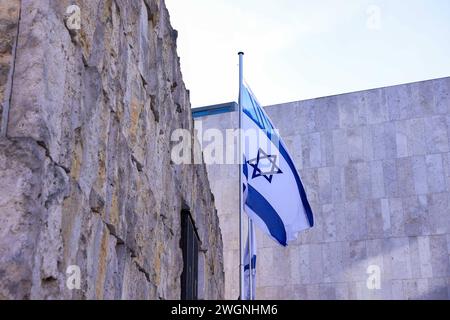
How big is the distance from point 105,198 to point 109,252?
249 mm

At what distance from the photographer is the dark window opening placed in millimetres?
5652

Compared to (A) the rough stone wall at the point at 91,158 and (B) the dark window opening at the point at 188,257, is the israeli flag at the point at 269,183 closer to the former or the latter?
(B) the dark window opening at the point at 188,257

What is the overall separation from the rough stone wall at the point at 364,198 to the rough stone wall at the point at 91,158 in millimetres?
11896

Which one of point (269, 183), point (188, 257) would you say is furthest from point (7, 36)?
point (269, 183)

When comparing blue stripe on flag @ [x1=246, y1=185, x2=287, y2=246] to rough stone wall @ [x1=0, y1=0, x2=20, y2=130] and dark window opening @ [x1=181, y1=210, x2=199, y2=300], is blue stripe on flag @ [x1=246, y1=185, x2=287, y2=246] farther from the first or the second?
rough stone wall @ [x1=0, y1=0, x2=20, y2=130]

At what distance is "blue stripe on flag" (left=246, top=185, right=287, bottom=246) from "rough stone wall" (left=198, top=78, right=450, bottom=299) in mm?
8205

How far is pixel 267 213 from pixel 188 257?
112 inches

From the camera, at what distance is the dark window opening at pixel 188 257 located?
5.65 meters

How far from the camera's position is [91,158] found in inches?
131

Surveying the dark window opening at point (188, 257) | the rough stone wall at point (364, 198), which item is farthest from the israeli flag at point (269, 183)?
the rough stone wall at point (364, 198)

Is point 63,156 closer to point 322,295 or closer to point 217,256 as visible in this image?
point 217,256

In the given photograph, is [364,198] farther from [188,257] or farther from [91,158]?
[91,158]

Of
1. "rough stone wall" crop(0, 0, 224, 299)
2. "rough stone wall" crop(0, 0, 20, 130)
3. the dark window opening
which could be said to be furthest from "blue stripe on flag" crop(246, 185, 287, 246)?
"rough stone wall" crop(0, 0, 20, 130)
